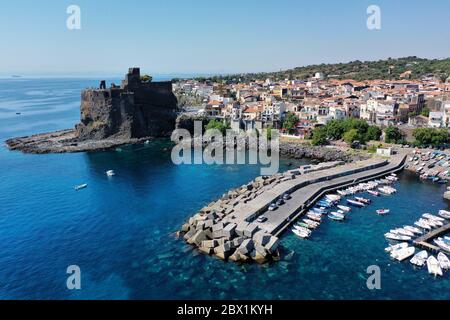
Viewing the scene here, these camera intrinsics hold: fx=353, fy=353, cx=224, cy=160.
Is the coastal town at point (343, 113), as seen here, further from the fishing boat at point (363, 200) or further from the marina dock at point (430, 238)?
the marina dock at point (430, 238)

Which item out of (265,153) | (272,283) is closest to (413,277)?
(272,283)

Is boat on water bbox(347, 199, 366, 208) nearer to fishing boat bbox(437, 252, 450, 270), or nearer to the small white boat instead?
fishing boat bbox(437, 252, 450, 270)

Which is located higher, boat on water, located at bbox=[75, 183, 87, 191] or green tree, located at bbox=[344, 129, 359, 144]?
green tree, located at bbox=[344, 129, 359, 144]

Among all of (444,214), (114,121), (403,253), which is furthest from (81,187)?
(444,214)

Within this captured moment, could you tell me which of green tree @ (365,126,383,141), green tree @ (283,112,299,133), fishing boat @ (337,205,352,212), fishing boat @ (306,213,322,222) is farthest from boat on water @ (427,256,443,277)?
green tree @ (283,112,299,133)

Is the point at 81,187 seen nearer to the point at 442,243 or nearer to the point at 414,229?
the point at 414,229
